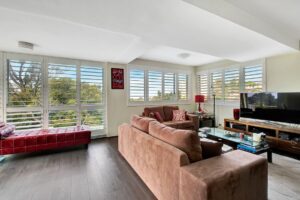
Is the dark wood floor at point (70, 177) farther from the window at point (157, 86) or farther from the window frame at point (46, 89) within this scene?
the window at point (157, 86)

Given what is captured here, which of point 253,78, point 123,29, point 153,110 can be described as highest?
point 123,29

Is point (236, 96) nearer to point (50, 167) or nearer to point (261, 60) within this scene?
point (261, 60)

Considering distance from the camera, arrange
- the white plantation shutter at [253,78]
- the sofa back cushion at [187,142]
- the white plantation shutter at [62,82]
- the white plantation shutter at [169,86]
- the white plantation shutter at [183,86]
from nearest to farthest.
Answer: the sofa back cushion at [187,142] < the white plantation shutter at [62,82] < the white plantation shutter at [253,78] < the white plantation shutter at [169,86] < the white plantation shutter at [183,86]

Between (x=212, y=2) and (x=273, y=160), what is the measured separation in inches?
116

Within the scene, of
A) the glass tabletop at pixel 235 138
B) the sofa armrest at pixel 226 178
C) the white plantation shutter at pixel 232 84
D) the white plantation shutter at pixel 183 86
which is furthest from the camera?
the white plantation shutter at pixel 183 86

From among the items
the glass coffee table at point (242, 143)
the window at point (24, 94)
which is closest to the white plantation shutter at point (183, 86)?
the glass coffee table at point (242, 143)

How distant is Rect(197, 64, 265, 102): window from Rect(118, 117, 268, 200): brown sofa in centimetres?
346

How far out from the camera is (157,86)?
546cm

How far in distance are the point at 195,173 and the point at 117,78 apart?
13.0 feet

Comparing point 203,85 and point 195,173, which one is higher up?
point 203,85

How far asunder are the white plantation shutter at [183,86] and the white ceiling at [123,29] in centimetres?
242

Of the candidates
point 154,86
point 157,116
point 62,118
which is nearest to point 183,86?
point 154,86

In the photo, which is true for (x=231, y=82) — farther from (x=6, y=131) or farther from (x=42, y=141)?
(x=6, y=131)

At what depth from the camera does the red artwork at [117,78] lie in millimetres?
4695
